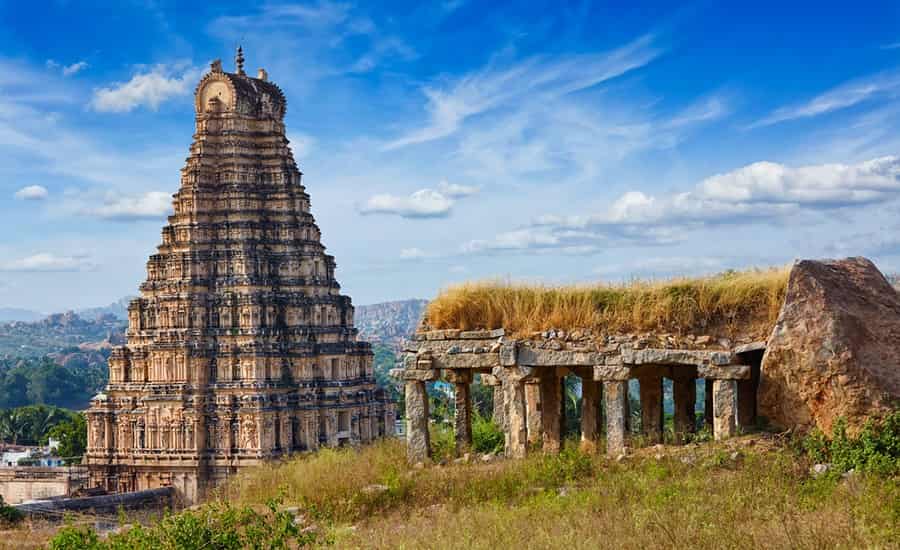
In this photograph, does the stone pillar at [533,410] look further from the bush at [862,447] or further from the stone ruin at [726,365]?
the bush at [862,447]

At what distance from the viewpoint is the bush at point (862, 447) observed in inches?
631

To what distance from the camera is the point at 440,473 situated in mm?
18203

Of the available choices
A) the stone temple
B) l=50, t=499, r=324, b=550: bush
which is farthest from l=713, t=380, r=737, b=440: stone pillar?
the stone temple

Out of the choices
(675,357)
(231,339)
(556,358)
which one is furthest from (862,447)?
(231,339)

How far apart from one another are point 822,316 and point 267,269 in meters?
35.8

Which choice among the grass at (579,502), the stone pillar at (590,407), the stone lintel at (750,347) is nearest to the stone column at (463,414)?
the grass at (579,502)

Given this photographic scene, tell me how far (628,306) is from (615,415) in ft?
5.54

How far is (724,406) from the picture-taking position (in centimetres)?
1839

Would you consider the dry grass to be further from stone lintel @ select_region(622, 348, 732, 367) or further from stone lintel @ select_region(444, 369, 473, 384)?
stone lintel @ select_region(444, 369, 473, 384)

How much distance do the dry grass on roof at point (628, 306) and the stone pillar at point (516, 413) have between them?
2.49ft

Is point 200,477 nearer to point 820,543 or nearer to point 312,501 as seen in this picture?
point 312,501

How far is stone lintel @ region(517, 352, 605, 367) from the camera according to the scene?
62.6ft

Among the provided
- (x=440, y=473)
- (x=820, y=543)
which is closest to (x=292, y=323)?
(x=440, y=473)

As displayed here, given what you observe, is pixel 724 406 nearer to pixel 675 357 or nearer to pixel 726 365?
pixel 726 365
